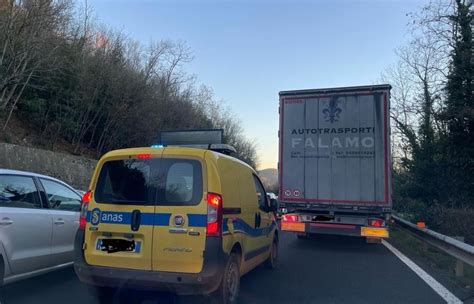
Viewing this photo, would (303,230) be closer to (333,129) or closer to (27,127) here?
(333,129)

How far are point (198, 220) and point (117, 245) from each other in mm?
1053

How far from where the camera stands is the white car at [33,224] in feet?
18.5

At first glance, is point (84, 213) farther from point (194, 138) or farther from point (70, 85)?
point (70, 85)

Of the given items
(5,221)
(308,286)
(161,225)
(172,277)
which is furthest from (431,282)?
(5,221)

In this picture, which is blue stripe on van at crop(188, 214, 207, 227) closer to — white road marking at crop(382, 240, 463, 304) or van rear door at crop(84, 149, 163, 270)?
van rear door at crop(84, 149, 163, 270)

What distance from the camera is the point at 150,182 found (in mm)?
5348

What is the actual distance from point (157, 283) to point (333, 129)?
731 centimetres

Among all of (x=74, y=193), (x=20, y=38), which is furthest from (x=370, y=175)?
(x=20, y=38)

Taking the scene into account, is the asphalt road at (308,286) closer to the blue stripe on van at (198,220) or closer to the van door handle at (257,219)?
the van door handle at (257,219)

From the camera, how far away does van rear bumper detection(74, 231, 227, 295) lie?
4.98m

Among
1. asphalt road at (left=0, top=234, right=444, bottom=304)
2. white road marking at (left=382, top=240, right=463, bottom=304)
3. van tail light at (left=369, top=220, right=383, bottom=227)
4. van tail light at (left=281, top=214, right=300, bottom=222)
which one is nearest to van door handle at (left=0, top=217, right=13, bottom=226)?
asphalt road at (left=0, top=234, right=444, bottom=304)

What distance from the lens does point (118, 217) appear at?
531 centimetres

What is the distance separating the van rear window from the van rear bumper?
25.3 inches

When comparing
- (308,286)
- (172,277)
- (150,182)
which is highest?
(150,182)
